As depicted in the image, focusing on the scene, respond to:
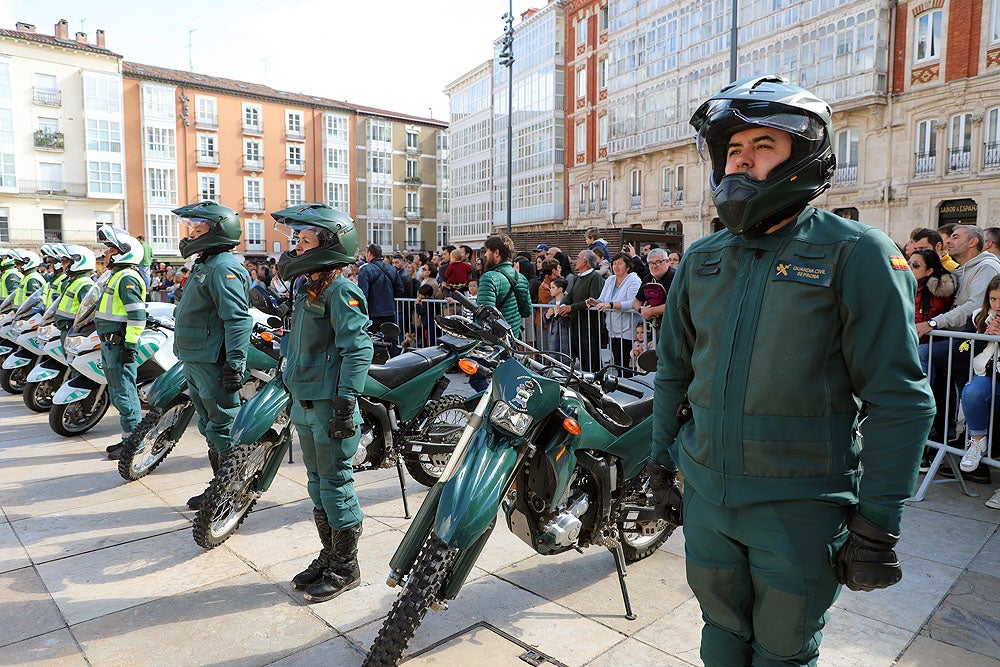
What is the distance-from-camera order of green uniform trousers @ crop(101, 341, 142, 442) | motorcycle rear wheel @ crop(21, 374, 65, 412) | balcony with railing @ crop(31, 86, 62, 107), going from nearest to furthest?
green uniform trousers @ crop(101, 341, 142, 442), motorcycle rear wheel @ crop(21, 374, 65, 412), balcony with railing @ crop(31, 86, 62, 107)

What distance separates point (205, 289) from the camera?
485 cm

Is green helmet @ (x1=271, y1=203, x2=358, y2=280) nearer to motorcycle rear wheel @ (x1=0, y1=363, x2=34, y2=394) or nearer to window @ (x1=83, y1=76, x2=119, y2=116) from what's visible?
motorcycle rear wheel @ (x1=0, y1=363, x2=34, y2=394)

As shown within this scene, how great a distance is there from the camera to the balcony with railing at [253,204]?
158ft

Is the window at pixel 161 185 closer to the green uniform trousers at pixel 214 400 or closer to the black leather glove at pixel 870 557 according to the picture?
the green uniform trousers at pixel 214 400

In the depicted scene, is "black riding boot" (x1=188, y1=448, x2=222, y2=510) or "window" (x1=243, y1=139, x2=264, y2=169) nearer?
"black riding boot" (x1=188, y1=448, x2=222, y2=510)

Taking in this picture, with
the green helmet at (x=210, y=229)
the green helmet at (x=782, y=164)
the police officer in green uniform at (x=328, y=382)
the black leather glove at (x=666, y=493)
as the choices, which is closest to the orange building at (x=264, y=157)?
the green helmet at (x=210, y=229)

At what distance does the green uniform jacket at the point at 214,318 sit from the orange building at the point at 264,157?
145 ft

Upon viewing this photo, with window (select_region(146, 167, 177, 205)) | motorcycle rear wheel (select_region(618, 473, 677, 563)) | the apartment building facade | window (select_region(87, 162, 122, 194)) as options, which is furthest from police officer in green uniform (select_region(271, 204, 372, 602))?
window (select_region(146, 167, 177, 205))

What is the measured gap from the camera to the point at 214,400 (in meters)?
4.84

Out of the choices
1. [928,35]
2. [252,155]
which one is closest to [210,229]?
[928,35]

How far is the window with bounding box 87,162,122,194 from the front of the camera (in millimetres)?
42719

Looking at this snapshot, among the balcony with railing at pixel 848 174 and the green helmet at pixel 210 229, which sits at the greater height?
the balcony with railing at pixel 848 174

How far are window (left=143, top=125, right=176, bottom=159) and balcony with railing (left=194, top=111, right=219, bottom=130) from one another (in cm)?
165

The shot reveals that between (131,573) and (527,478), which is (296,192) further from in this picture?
(527,478)
